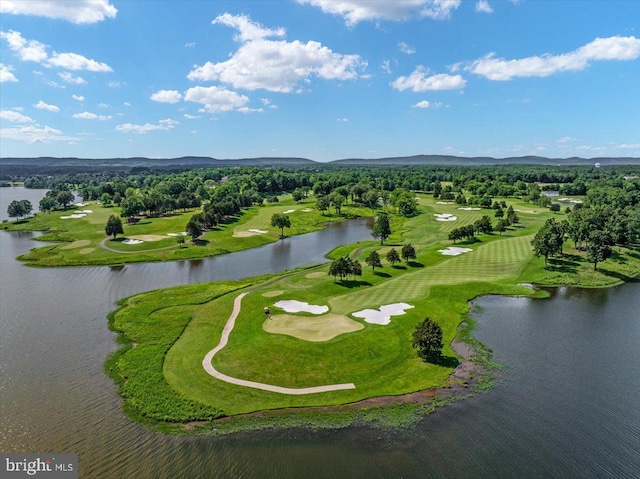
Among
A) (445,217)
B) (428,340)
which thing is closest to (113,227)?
(428,340)

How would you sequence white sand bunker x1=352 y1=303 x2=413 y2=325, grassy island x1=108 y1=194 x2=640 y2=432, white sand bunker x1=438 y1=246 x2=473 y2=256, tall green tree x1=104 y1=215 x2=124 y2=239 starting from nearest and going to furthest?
1. grassy island x1=108 y1=194 x2=640 y2=432
2. white sand bunker x1=352 y1=303 x2=413 y2=325
3. white sand bunker x1=438 y1=246 x2=473 y2=256
4. tall green tree x1=104 y1=215 x2=124 y2=239

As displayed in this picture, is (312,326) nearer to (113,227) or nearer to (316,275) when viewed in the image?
(316,275)

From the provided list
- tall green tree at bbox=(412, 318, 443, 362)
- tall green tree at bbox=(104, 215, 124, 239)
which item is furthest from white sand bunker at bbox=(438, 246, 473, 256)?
tall green tree at bbox=(104, 215, 124, 239)

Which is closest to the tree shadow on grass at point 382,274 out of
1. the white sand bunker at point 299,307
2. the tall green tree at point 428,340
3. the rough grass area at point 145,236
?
the white sand bunker at point 299,307

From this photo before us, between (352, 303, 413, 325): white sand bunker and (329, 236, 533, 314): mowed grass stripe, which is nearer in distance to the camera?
(352, 303, 413, 325): white sand bunker

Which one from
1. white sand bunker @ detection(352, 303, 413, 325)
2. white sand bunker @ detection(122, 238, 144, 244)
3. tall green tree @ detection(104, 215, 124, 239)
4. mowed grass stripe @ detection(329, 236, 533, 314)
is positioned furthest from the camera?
tall green tree @ detection(104, 215, 124, 239)

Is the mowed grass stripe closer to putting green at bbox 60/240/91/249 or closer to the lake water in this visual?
the lake water
